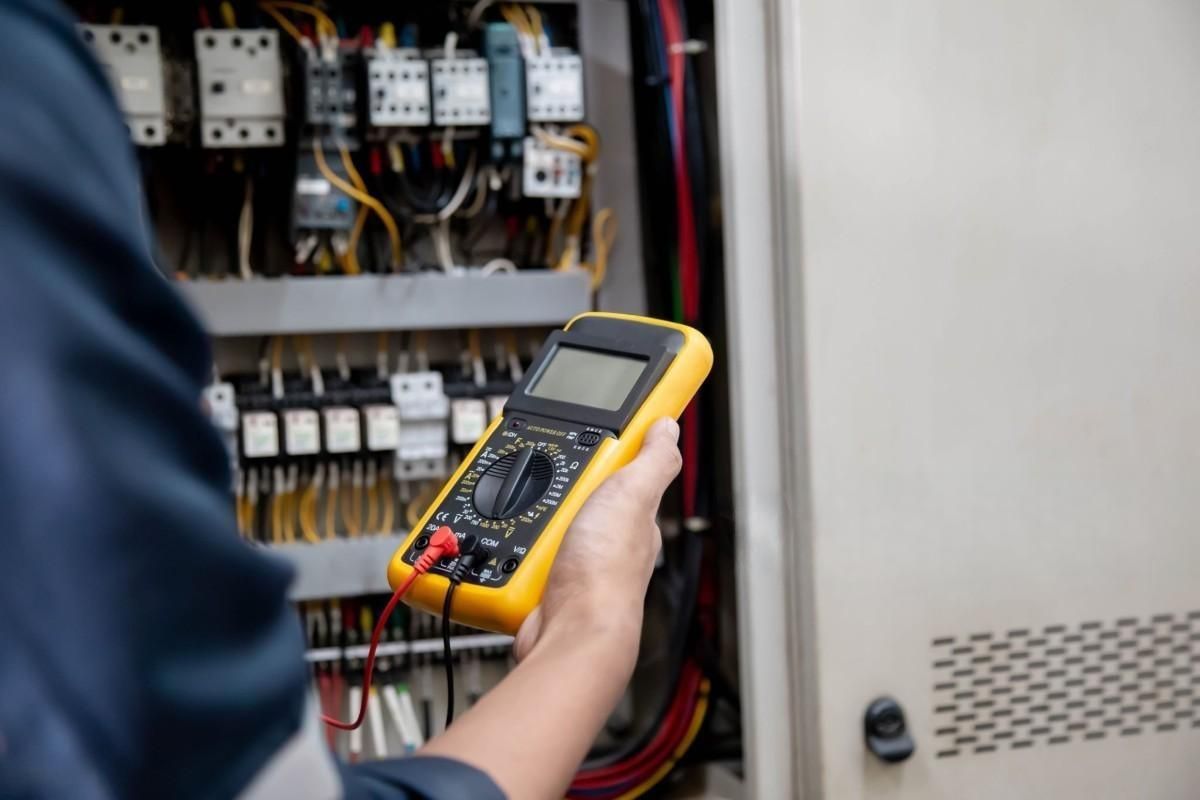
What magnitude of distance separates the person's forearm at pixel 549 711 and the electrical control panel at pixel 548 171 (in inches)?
40.9

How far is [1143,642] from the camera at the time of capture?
1.31 meters

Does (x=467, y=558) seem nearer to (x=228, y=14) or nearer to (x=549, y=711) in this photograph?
(x=549, y=711)

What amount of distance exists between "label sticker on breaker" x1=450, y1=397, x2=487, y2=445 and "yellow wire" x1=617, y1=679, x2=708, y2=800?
1.69 feet

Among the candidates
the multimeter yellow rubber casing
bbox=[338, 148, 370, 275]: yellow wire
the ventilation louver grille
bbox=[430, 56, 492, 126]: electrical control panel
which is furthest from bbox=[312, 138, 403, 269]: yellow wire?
the ventilation louver grille

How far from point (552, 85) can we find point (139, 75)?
22.2 inches

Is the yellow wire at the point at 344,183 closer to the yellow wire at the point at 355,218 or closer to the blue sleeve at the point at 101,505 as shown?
the yellow wire at the point at 355,218

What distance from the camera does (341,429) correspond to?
1.55m

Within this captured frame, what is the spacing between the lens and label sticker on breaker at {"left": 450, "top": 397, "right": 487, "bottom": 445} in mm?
1586

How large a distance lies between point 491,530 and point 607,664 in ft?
0.90

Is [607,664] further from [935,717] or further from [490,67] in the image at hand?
[490,67]

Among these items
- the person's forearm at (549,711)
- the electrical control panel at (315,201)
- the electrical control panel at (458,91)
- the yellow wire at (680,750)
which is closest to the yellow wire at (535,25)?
the electrical control panel at (458,91)

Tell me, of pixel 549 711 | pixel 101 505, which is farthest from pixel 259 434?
pixel 101 505

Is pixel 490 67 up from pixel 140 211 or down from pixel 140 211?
up

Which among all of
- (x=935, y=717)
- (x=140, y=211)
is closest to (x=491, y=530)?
(x=140, y=211)
